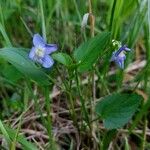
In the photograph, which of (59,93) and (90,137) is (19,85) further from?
(90,137)

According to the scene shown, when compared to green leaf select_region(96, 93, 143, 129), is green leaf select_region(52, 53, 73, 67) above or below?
above

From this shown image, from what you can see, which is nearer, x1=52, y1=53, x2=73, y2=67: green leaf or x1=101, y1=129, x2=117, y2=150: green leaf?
x1=52, y1=53, x2=73, y2=67: green leaf

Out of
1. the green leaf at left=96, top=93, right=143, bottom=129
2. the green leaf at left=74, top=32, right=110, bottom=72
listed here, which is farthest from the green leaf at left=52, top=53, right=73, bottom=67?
the green leaf at left=96, top=93, right=143, bottom=129

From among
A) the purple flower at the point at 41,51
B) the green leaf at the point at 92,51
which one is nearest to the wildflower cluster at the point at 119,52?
the green leaf at the point at 92,51

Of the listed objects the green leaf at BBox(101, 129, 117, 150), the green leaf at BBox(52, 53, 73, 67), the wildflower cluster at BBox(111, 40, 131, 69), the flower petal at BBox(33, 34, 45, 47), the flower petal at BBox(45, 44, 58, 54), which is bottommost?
the green leaf at BBox(101, 129, 117, 150)

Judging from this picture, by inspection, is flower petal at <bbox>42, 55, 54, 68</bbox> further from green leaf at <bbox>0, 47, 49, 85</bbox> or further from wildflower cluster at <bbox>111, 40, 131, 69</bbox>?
wildflower cluster at <bbox>111, 40, 131, 69</bbox>
